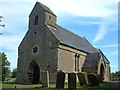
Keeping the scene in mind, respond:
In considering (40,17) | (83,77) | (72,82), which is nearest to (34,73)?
(40,17)

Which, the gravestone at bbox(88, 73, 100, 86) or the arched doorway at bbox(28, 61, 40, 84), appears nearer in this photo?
the gravestone at bbox(88, 73, 100, 86)

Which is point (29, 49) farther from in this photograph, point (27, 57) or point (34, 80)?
point (34, 80)

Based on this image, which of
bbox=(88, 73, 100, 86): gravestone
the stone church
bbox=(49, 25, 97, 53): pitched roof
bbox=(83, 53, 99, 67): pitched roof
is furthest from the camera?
bbox=(83, 53, 99, 67): pitched roof

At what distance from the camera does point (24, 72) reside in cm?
3438

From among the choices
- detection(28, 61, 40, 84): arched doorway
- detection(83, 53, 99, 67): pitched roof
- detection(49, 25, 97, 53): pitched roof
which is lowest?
detection(28, 61, 40, 84): arched doorway

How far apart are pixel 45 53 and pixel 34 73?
5.87 meters

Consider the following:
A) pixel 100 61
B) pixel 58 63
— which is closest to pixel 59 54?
pixel 58 63

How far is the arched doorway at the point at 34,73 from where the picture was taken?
33616 millimetres

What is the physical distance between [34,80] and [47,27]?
11.1m

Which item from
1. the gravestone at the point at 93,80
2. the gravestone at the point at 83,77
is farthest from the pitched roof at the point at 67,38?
the gravestone at the point at 93,80

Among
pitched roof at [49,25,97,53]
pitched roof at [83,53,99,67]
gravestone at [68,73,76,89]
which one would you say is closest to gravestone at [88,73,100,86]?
gravestone at [68,73,76,89]

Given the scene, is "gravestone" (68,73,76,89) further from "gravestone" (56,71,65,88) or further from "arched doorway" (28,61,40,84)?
"arched doorway" (28,61,40,84)

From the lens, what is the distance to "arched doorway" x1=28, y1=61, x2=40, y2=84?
3362 centimetres

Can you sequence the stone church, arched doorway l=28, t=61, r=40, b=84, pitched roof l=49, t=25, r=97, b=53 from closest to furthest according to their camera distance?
the stone church < pitched roof l=49, t=25, r=97, b=53 < arched doorway l=28, t=61, r=40, b=84
